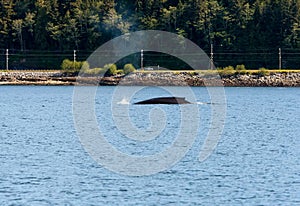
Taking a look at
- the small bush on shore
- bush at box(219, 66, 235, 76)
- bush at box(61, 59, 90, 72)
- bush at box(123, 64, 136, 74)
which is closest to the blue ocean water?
bush at box(219, 66, 235, 76)

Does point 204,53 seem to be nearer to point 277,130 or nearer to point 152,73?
point 152,73

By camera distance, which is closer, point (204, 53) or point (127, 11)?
point (204, 53)

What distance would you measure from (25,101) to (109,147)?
48.1 m

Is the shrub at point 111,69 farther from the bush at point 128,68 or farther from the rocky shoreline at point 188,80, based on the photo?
the bush at point 128,68

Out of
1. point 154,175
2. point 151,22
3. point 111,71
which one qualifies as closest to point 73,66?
point 111,71

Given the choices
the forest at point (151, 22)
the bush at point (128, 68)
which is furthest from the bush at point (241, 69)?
the bush at point (128, 68)

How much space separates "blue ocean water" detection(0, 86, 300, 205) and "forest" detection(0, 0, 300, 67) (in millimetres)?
80967

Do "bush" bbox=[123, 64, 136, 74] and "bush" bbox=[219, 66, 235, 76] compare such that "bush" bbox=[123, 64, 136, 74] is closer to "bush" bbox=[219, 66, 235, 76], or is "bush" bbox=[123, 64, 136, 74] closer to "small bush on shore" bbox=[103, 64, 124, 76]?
"small bush on shore" bbox=[103, 64, 124, 76]

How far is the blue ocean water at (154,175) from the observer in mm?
31891

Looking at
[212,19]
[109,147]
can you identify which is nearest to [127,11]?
[212,19]

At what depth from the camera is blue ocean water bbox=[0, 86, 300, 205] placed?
31.9m

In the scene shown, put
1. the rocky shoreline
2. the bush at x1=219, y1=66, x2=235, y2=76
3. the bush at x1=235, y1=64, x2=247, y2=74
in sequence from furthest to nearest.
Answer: the bush at x1=219, y1=66, x2=235, y2=76, the bush at x1=235, y1=64, x2=247, y2=74, the rocky shoreline

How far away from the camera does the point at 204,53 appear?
148000 millimetres

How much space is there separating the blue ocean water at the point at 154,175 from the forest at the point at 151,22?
8097 centimetres
